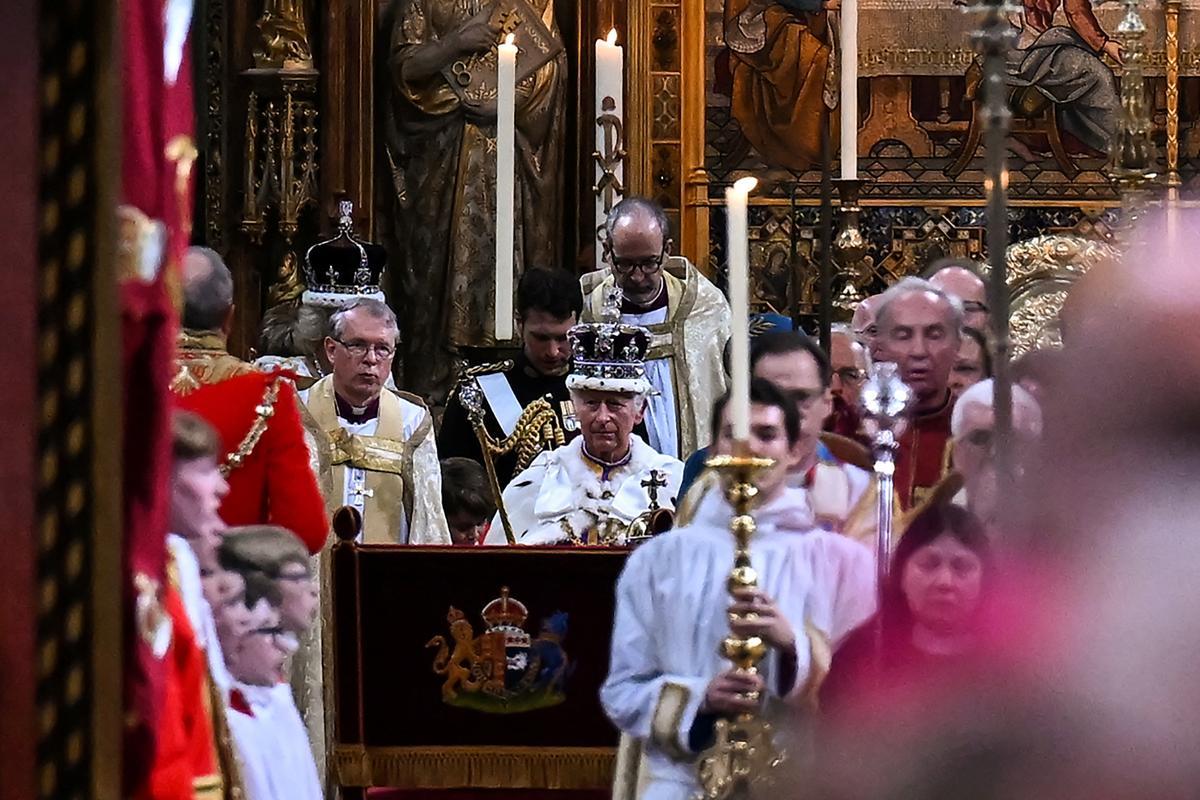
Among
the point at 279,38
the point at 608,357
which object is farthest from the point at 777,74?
the point at 608,357

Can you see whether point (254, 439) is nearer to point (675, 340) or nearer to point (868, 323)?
point (868, 323)

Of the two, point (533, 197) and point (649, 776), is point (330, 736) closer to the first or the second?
point (649, 776)

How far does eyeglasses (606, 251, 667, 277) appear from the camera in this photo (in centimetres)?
643

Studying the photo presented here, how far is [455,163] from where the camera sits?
28.4 ft

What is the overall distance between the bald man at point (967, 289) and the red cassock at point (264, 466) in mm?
1362

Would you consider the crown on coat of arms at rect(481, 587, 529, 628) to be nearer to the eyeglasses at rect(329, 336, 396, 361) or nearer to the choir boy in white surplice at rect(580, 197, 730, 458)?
the eyeglasses at rect(329, 336, 396, 361)

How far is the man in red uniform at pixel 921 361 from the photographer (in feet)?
14.1

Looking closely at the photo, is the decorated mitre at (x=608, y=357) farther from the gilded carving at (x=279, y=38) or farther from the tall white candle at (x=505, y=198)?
the gilded carving at (x=279, y=38)

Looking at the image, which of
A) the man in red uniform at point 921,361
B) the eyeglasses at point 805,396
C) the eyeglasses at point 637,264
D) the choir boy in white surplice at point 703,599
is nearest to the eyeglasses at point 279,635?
the choir boy in white surplice at point 703,599

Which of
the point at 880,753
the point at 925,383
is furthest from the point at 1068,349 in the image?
the point at 925,383

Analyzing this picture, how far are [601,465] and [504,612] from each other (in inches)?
16.0

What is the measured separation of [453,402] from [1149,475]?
528 centimetres

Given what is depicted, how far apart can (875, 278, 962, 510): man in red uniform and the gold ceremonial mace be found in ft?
3.57

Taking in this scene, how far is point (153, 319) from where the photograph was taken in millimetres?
1746
